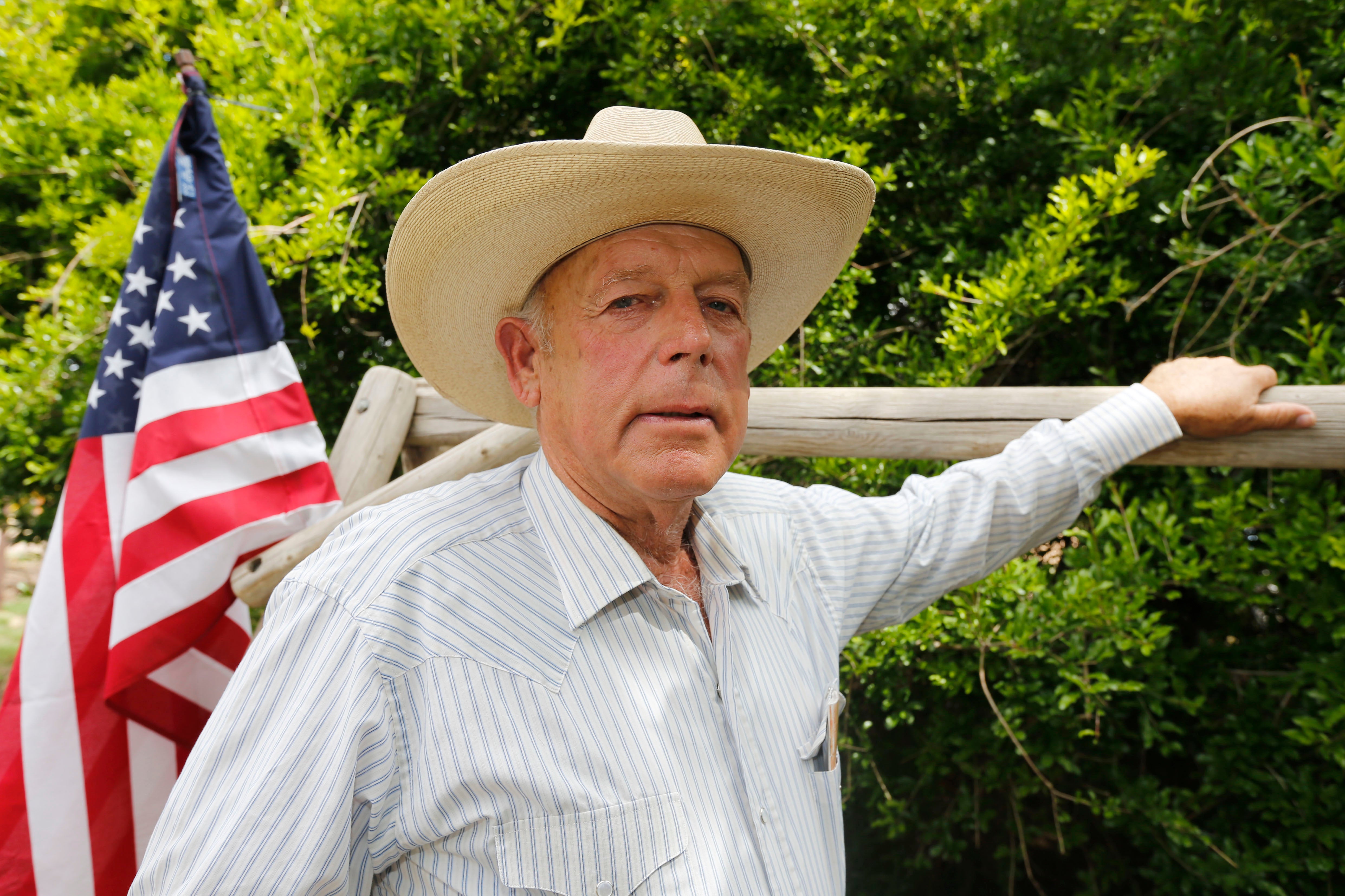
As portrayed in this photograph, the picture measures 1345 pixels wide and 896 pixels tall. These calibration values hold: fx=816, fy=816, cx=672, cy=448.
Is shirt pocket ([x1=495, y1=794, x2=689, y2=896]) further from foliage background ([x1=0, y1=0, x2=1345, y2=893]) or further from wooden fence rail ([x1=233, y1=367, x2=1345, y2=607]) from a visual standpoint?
foliage background ([x1=0, y1=0, x2=1345, y2=893])

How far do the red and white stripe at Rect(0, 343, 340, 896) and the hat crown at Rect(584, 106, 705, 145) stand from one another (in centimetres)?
130

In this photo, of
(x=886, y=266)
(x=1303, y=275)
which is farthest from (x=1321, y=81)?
(x=886, y=266)

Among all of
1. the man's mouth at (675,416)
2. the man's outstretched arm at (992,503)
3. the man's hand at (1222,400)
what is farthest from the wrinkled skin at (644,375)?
the man's hand at (1222,400)

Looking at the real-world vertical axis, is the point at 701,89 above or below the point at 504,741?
above

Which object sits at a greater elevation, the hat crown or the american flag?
the hat crown

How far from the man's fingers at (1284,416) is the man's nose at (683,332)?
1.08 m

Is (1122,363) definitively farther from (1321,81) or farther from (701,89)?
(701,89)

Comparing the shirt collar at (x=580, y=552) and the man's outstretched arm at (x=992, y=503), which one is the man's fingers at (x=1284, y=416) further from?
the shirt collar at (x=580, y=552)

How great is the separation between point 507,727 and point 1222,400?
145 cm

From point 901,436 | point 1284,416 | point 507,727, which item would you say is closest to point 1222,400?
point 1284,416

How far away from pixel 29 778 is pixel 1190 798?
9.71ft

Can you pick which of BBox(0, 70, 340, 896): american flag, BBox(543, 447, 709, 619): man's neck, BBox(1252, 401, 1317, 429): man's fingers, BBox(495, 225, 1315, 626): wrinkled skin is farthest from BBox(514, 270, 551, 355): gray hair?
BBox(1252, 401, 1317, 429): man's fingers

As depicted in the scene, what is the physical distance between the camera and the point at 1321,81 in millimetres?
2195

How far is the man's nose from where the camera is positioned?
1.29 meters
